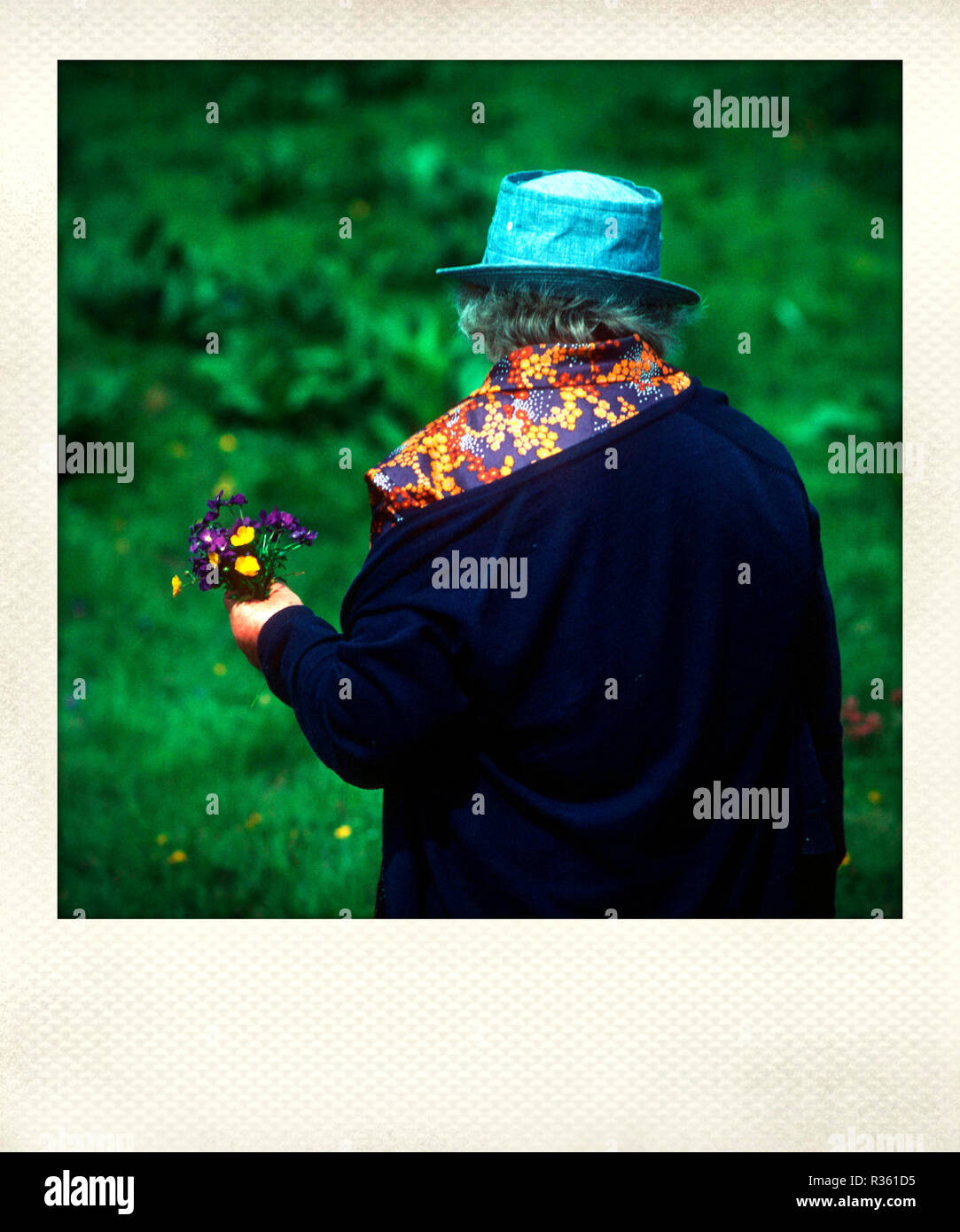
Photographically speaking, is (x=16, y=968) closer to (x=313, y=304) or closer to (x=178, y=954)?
(x=178, y=954)

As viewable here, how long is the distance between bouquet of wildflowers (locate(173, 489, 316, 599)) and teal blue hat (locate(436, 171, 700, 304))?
0.64 m

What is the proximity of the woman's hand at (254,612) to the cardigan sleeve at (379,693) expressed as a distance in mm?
204

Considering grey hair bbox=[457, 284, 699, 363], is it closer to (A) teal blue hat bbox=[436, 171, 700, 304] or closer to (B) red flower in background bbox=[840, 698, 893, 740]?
(A) teal blue hat bbox=[436, 171, 700, 304]

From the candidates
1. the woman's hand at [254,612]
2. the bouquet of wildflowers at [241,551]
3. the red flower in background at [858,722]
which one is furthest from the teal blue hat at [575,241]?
the red flower in background at [858,722]

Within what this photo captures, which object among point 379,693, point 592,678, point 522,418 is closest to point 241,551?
point 379,693

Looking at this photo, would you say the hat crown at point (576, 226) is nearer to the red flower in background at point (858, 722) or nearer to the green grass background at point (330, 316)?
the green grass background at point (330, 316)

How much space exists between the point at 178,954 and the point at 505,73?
221 inches

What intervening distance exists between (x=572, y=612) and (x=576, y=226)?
0.74 meters

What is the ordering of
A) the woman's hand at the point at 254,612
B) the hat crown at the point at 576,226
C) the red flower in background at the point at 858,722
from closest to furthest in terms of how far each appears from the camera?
the hat crown at the point at 576,226
the woman's hand at the point at 254,612
the red flower in background at the point at 858,722

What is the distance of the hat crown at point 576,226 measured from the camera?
2469 millimetres

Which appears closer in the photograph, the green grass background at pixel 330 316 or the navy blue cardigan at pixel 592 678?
the navy blue cardigan at pixel 592 678

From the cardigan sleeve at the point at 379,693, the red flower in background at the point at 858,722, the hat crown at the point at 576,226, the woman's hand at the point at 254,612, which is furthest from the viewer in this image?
the red flower in background at the point at 858,722

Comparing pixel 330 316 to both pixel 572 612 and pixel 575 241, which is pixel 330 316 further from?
pixel 572 612

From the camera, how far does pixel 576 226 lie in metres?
2.48
